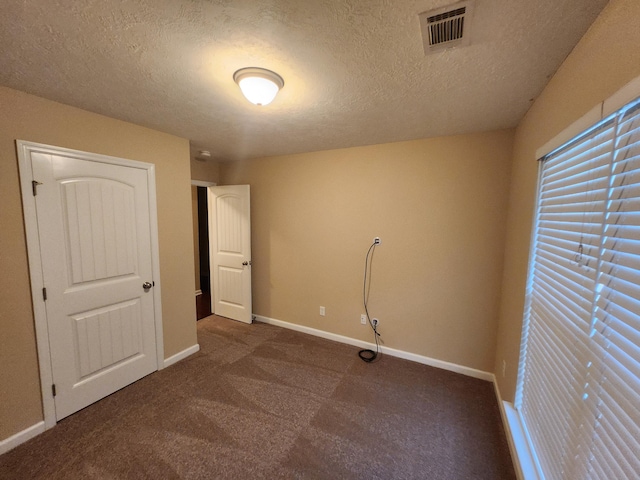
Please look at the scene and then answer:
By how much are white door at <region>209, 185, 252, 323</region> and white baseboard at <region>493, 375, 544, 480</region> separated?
9.82 feet

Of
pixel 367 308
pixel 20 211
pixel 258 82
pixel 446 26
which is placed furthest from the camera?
pixel 367 308

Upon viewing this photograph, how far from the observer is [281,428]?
72.6 inches

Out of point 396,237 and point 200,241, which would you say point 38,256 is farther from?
point 200,241

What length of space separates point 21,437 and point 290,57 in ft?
9.78

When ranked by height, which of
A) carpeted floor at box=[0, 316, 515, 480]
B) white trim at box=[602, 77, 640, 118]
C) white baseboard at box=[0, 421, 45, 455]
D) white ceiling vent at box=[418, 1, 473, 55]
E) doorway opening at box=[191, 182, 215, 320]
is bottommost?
carpeted floor at box=[0, 316, 515, 480]

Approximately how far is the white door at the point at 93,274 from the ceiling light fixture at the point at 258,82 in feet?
4.88

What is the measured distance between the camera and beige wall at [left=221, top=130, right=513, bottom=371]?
2365 millimetres

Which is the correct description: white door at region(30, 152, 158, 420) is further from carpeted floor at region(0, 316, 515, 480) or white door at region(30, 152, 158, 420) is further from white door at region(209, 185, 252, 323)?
white door at region(209, 185, 252, 323)

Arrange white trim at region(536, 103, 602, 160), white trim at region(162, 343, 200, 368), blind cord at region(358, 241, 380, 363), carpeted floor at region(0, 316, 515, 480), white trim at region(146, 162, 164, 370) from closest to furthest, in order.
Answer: white trim at region(536, 103, 602, 160)
carpeted floor at region(0, 316, 515, 480)
white trim at region(146, 162, 164, 370)
white trim at region(162, 343, 200, 368)
blind cord at region(358, 241, 380, 363)

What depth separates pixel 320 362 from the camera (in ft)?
8.84

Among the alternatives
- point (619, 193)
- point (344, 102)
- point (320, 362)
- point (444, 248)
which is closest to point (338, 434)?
point (320, 362)

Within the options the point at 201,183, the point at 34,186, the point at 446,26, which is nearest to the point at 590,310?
the point at 446,26

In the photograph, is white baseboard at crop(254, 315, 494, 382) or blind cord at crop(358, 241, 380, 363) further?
blind cord at crop(358, 241, 380, 363)

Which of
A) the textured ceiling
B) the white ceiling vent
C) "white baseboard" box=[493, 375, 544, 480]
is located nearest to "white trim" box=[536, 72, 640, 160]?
the textured ceiling
